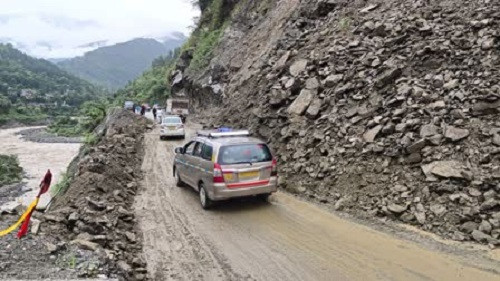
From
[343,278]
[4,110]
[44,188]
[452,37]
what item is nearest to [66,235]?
[44,188]

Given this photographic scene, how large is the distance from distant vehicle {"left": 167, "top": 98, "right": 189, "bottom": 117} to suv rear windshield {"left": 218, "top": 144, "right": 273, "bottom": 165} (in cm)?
3007

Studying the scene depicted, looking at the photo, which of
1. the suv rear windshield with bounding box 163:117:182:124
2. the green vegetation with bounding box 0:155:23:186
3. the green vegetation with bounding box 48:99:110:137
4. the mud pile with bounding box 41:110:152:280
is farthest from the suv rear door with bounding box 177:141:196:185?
the green vegetation with bounding box 48:99:110:137

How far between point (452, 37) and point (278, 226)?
7.47m

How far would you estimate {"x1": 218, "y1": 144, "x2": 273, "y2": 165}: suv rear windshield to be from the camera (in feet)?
35.7

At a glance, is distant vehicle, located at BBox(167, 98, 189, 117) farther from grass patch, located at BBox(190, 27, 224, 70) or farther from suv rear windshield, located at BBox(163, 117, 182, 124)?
suv rear windshield, located at BBox(163, 117, 182, 124)

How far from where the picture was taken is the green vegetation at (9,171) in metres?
40.5

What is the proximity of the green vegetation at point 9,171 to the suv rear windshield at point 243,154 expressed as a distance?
117ft

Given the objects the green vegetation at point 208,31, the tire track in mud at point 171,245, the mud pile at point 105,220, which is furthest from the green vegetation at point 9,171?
the tire track in mud at point 171,245

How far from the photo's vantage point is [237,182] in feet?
35.2

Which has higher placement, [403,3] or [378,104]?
[403,3]

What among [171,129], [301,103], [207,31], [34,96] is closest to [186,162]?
[301,103]

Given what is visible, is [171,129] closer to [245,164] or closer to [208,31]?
[245,164]

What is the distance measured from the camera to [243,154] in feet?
36.3

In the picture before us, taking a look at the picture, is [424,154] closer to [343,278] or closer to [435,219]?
[435,219]
